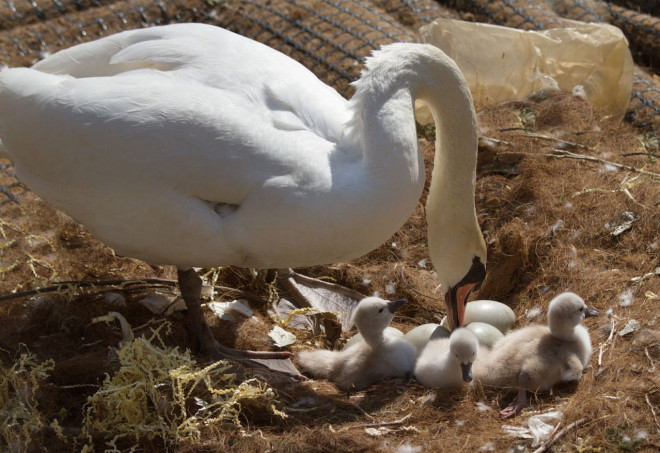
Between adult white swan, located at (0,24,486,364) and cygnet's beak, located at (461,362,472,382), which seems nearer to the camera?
adult white swan, located at (0,24,486,364)

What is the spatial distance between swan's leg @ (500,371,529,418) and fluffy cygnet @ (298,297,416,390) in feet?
2.00

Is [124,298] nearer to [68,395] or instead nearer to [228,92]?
[68,395]

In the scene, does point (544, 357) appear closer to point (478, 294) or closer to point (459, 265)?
point (459, 265)

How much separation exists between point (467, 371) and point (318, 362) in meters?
0.88

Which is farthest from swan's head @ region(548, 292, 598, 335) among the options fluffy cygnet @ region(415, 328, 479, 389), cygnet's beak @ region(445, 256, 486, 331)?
cygnet's beak @ region(445, 256, 486, 331)

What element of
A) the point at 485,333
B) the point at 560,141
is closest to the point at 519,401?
the point at 485,333

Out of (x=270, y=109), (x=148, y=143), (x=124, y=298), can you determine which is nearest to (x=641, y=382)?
(x=270, y=109)

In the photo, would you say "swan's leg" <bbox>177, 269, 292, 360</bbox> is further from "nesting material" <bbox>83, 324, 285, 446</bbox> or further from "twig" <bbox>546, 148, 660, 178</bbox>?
"twig" <bbox>546, 148, 660, 178</bbox>

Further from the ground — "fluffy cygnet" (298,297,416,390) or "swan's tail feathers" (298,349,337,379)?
"fluffy cygnet" (298,297,416,390)

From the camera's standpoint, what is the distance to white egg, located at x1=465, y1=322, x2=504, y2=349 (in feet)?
15.0

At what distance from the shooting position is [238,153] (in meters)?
3.89

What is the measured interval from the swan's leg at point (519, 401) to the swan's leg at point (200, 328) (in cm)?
130

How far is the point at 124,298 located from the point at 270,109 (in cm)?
153

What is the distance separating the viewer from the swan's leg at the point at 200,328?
4.63 m
